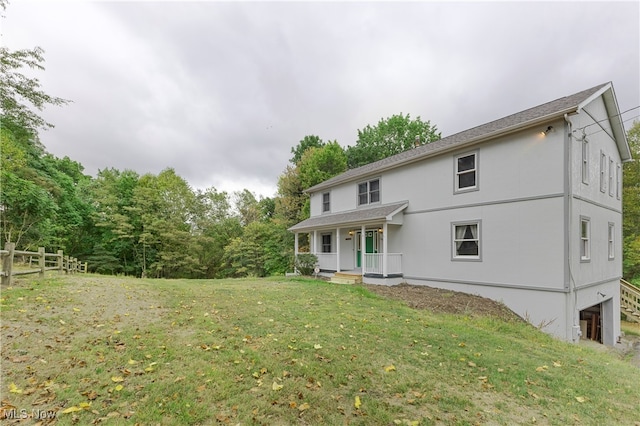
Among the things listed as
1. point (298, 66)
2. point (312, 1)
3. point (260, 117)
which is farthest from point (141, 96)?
point (312, 1)

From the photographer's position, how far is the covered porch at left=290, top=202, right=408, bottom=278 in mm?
13031

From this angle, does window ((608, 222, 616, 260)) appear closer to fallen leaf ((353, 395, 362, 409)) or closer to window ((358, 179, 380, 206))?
window ((358, 179, 380, 206))

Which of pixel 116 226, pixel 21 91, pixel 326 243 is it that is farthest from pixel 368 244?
pixel 116 226

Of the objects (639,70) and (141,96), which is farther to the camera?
(141,96)

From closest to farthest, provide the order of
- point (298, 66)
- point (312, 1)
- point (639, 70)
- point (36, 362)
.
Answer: point (36, 362) → point (312, 1) → point (639, 70) → point (298, 66)

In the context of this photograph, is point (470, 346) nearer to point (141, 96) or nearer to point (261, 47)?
Result: point (261, 47)

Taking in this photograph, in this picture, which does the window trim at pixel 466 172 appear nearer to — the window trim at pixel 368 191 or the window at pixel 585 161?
the window at pixel 585 161

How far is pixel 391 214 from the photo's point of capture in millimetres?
12609

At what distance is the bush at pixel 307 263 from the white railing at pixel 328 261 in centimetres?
46

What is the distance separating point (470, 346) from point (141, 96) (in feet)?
56.6

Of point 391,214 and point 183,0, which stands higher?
point 183,0
